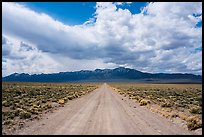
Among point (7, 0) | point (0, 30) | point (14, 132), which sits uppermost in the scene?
point (7, 0)

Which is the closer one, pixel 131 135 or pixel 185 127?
pixel 131 135

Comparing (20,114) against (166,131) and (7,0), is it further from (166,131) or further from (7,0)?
(166,131)

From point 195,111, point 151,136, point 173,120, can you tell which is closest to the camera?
point 151,136

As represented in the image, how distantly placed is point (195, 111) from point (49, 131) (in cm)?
1457

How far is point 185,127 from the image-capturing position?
53.8ft

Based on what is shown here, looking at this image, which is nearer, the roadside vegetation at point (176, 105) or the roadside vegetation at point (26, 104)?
the roadside vegetation at point (176, 105)

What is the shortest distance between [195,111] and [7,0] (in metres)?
17.6

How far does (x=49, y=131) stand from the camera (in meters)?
14.1

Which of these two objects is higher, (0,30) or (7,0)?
(7,0)

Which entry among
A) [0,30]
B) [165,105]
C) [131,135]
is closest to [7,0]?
[0,30]

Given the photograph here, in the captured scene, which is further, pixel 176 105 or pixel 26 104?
pixel 176 105

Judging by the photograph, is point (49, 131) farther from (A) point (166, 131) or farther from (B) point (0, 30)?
(B) point (0, 30)

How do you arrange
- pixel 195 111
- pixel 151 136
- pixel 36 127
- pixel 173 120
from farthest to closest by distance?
pixel 195 111, pixel 173 120, pixel 36 127, pixel 151 136

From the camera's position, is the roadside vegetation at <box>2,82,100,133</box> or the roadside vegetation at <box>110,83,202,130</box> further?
the roadside vegetation at <box>2,82,100,133</box>
